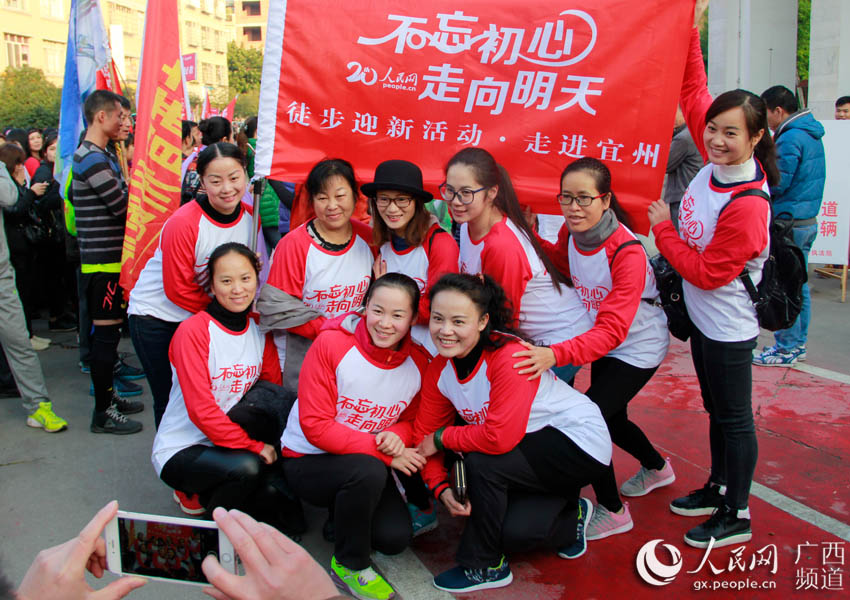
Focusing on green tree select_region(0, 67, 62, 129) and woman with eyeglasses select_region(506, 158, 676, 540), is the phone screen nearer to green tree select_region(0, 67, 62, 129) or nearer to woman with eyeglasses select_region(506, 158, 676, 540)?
woman with eyeglasses select_region(506, 158, 676, 540)

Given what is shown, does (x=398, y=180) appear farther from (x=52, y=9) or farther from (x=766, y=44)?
(x=52, y=9)

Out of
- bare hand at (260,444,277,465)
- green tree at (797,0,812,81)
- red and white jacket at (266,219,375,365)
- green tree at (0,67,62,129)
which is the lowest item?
bare hand at (260,444,277,465)

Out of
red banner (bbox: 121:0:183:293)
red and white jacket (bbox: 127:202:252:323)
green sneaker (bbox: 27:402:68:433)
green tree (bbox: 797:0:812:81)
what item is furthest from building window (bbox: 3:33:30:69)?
red and white jacket (bbox: 127:202:252:323)

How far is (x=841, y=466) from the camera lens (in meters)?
3.78

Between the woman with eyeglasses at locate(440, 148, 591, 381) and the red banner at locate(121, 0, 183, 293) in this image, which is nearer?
the woman with eyeglasses at locate(440, 148, 591, 381)

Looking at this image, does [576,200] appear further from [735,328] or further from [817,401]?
[817,401]

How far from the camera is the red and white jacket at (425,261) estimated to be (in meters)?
3.37

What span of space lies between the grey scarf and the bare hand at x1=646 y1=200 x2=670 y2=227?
157 mm

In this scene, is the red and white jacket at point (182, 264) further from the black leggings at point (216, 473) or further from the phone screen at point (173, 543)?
the phone screen at point (173, 543)

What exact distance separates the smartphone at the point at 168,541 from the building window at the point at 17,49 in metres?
37.3

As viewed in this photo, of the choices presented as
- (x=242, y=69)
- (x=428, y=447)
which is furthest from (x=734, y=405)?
(x=242, y=69)

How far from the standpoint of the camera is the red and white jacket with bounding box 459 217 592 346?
310 cm

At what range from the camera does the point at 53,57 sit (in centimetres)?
3566

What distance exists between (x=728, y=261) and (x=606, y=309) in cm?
52
